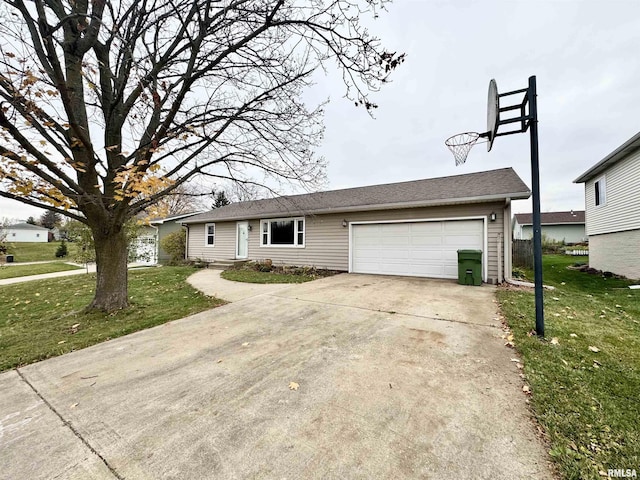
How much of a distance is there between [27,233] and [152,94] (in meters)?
62.5

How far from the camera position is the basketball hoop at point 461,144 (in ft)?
16.4

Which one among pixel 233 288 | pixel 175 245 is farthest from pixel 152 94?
pixel 175 245

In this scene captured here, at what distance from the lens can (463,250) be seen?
8.08m

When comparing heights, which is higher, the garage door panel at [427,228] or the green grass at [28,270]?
the garage door panel at [427,228]

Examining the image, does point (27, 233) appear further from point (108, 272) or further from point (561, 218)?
point (561, 218)

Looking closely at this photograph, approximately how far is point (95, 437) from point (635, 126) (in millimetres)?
18603

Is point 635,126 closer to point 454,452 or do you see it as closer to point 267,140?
point 267,140

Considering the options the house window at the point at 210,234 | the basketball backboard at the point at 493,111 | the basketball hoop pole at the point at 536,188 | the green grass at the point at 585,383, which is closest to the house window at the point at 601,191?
the green grass at the point at 585,383

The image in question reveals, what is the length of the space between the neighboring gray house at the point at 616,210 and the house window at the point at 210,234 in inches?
679

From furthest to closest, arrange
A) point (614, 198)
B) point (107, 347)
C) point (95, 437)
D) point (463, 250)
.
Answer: point (614, 198), point (463, 250), point (107, 347), point (95, 437)

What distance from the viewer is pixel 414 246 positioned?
30.9 feet

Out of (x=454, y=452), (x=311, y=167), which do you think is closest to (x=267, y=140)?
(x=311, y=167)

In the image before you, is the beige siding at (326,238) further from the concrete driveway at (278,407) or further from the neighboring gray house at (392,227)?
the concrete driveway at (278,407)

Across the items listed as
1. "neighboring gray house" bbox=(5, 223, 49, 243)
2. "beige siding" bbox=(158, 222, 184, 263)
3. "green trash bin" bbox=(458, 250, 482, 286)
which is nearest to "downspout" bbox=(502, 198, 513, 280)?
"green trash bin" bbox=(458, 250, 482, 286)
